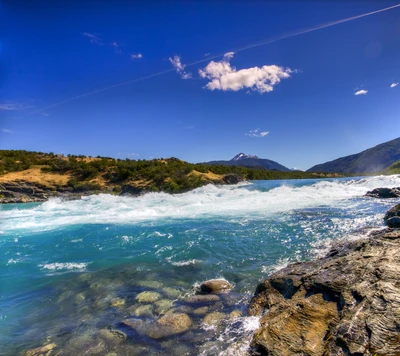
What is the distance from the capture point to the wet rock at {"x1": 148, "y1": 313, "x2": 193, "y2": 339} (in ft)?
15.9

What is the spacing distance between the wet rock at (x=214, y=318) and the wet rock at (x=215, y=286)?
44.7 inches

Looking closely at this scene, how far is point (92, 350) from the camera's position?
452 centimetres

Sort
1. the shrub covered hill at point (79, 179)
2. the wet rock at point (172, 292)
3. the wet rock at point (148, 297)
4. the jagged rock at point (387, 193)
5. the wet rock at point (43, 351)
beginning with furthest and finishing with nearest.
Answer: the shrub covered hill at point (79, 179) → the jagged rock at point (387, 193) → the wet rock at point (172, 292) → the wet rock at point (148, 297) → the wet rock at point (43, 351)

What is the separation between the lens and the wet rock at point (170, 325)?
486cm

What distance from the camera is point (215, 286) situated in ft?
21.8

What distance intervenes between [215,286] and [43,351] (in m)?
3.87

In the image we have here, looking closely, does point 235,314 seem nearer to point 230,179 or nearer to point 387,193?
point 387,193

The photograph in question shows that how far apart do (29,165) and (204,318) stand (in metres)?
47.3

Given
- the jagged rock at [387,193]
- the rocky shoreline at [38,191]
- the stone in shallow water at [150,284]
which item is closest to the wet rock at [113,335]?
the stone in shallow water at [150,284]

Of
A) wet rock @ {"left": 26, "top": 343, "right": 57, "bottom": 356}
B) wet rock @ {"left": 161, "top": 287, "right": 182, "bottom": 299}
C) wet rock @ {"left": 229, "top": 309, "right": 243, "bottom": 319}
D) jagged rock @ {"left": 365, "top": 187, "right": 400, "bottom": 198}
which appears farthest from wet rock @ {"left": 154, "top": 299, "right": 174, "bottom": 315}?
jagged rock @ {"left": 365, "top": 187, "right": 400, "bottom": 198}

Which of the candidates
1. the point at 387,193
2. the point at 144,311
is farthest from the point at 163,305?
the point at 387,193

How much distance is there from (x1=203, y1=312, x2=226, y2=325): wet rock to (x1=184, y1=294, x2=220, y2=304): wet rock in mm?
589

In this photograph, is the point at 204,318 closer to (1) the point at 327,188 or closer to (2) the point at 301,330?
(2) the point at 301,330

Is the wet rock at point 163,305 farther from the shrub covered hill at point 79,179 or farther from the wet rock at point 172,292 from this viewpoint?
the shrub covered hill at point 79,179
